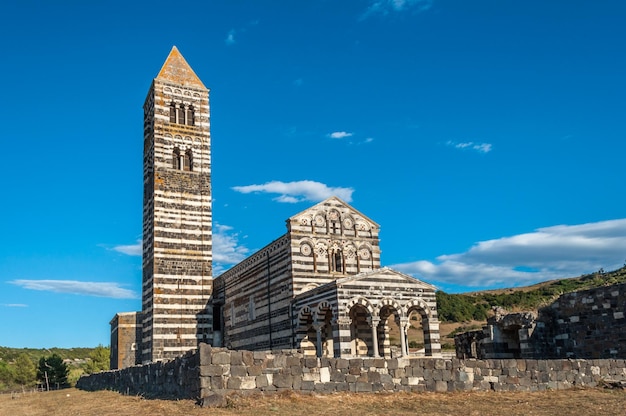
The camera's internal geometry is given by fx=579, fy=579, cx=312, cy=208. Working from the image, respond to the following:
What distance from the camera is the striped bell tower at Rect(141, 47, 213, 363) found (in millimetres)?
35969

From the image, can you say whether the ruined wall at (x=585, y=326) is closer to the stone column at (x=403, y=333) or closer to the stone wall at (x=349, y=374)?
the stone wall at (x=349, y=374)

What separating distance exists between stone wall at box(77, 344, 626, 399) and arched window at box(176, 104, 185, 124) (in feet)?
78.3

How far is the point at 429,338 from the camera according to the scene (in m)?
26.6

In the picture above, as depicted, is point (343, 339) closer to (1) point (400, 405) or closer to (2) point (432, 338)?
(2) point (432, 338)

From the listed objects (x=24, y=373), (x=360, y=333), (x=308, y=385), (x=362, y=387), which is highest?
(x=360, y=333)

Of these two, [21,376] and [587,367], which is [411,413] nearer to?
[587,367]

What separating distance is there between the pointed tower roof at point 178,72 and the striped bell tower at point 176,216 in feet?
0.23

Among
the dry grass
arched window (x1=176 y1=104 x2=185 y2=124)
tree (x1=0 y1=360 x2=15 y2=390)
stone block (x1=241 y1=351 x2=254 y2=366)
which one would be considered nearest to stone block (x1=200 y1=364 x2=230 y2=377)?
stone block (x1=241 y1=351 x2=254 y2=366)

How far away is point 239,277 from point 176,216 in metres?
5.70

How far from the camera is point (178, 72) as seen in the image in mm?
41250

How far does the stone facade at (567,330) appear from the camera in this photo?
22775mm

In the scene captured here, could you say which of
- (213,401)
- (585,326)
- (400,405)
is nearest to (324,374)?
(400,405)

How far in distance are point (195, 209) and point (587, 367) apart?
26429 millimetres

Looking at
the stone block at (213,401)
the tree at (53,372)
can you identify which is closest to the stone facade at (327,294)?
the stone block at (213,401)
